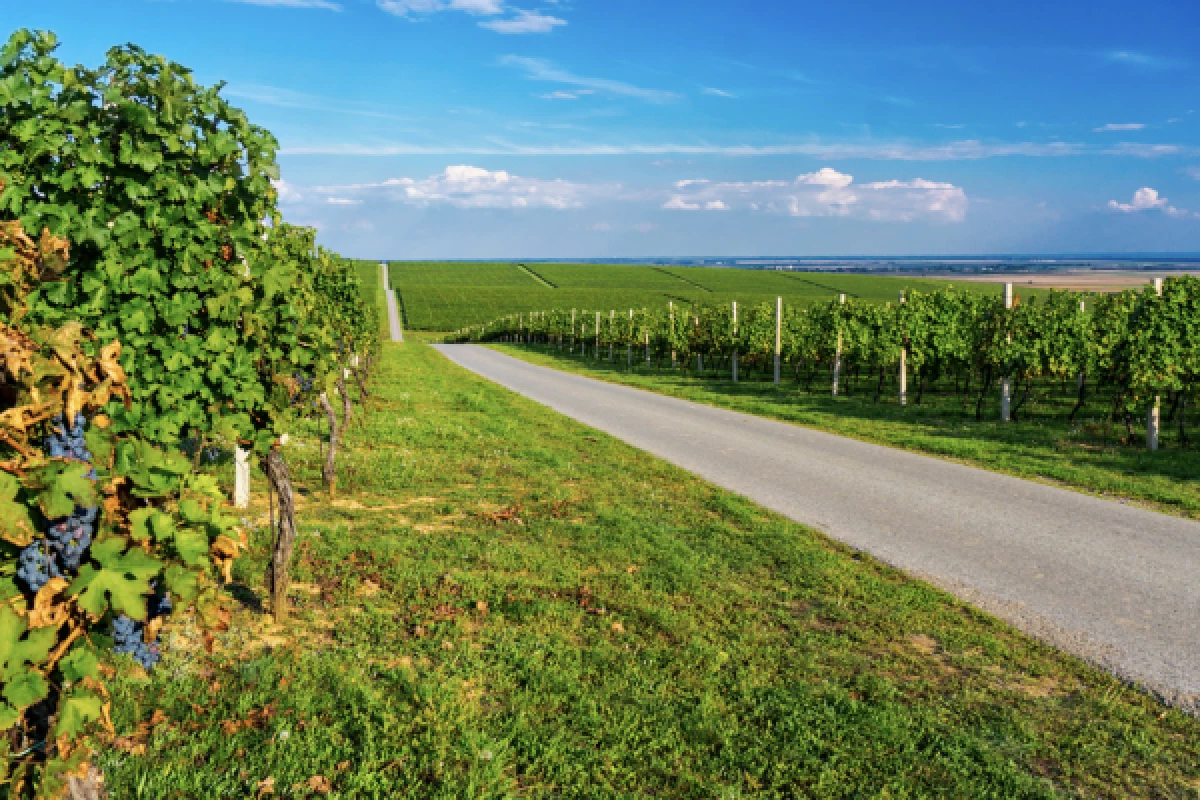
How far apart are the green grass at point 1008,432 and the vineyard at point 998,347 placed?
308 mm

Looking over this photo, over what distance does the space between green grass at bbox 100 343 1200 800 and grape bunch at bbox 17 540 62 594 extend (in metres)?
1.74

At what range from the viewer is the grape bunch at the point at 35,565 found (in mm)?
2766

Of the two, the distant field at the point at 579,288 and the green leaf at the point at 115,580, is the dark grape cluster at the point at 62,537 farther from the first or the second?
the distant field at the point at 579,288

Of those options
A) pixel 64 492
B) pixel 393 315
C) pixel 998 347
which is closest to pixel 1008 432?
pixel 998 347

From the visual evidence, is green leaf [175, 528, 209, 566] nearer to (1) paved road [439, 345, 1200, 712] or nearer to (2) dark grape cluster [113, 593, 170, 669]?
(2) dark grape cluster [113, 593, 170, 669]

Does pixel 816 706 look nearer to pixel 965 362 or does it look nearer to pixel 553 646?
pixel 553 646

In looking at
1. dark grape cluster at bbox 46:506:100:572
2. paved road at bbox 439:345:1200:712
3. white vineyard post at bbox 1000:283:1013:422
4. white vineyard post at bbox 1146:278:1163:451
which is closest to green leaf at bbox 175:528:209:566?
dark grape cluster at bbox 46:506:100:572

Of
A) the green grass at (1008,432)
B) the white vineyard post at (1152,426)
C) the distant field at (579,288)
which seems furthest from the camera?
the distant field at (579,288)

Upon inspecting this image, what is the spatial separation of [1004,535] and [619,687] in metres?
5.97

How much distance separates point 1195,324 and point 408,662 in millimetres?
17271

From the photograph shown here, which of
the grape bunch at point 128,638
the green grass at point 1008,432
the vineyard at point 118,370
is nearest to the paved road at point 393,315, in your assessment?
the green grass at point 1008,432

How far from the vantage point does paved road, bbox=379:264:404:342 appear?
257 ft

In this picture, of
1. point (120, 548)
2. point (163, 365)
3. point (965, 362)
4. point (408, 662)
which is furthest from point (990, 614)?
point (965, 362)

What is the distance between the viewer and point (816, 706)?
5.08 m
